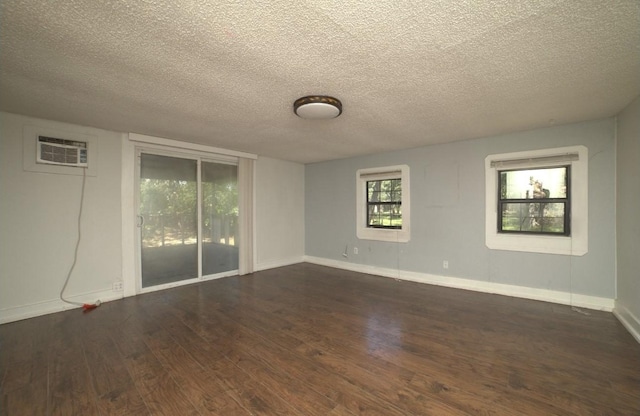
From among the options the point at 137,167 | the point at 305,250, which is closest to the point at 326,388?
the point at 137,167

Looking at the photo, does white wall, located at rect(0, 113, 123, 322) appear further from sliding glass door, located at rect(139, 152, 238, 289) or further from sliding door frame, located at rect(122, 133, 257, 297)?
sliding glass door, located at rect(139, 152, 238, 289)

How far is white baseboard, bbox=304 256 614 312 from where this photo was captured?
3186 millimetres

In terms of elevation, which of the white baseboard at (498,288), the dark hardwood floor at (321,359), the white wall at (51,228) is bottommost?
the dark hardwood floor at (321,359)

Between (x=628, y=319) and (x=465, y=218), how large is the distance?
77.1 inches

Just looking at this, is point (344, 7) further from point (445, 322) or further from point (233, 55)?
point (445, 322)

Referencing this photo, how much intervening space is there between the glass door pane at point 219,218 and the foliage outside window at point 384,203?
275 cm

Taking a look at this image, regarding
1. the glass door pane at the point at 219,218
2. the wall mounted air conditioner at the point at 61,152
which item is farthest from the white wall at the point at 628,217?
the wall mounted air conditioner at the point at 61,152

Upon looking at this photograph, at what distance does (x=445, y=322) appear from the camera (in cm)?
285

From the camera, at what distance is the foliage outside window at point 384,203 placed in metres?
4.90

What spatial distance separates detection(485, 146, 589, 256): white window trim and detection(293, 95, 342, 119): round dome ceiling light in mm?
2767

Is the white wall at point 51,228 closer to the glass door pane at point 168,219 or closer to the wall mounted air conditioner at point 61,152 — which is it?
the wall mounted air conditioner at point 61,152

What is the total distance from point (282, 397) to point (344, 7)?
8.01ft

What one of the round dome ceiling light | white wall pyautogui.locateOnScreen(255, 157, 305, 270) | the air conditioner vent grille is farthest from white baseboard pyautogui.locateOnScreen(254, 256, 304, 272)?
the round dome ceiling light

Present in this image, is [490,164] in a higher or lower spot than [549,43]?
lower
